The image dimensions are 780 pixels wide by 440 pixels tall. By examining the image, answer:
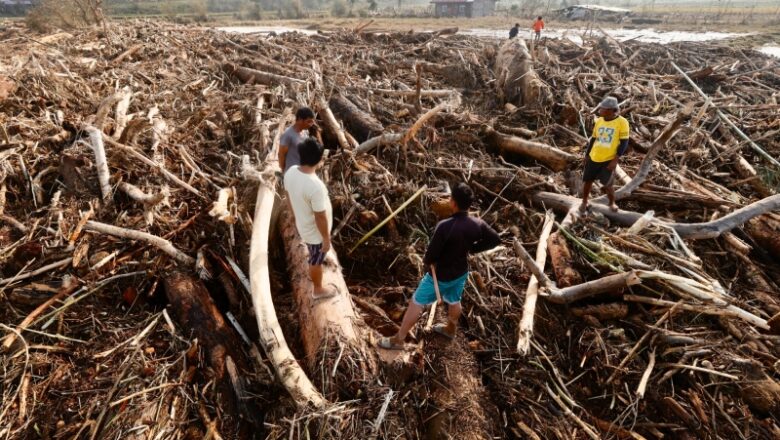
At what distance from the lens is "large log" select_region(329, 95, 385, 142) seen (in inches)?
233

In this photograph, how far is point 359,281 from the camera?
4172 mm

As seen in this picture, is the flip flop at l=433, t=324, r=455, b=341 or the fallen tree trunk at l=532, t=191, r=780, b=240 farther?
the fallen tree trunk at l=532, t=191, r=780, b=240

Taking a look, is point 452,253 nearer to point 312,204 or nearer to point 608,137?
point 312,204

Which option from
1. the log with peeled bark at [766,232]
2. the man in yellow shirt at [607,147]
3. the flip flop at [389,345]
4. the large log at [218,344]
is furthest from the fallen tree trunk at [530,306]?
the log with peeled bark at [766,232]

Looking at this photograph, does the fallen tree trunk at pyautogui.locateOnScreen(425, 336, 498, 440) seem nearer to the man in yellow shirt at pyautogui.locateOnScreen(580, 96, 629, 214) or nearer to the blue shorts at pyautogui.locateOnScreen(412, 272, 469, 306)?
the blue shorts at pyautogui.locateOnScreen(412, 272, 469, 306)

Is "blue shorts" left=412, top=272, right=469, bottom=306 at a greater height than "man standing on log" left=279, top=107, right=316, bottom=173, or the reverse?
"man standing on log" left=279, top=107, right=316, bottom=173

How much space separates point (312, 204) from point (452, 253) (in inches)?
44.7

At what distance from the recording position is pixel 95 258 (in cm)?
344

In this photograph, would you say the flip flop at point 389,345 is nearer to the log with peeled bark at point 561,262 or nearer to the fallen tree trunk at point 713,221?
the log with peeled bark at point 561,262

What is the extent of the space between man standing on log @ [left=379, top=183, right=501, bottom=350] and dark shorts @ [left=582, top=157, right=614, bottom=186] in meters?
2.41

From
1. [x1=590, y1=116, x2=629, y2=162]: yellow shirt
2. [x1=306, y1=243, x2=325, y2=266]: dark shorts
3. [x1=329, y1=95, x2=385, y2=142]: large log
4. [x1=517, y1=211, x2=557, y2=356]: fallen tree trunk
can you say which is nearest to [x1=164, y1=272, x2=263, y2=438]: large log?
[x1=306, y1=243, x2=325, y2=266]: dark shorts

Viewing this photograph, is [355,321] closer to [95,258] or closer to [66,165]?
[95,258]

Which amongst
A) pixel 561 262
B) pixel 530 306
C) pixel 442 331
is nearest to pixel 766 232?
pixel 561 262

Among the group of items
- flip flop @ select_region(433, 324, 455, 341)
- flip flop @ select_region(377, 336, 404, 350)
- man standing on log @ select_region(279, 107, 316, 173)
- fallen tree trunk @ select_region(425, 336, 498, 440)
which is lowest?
fallen tree trunk @ select_region(425, 336, 498, 440)
